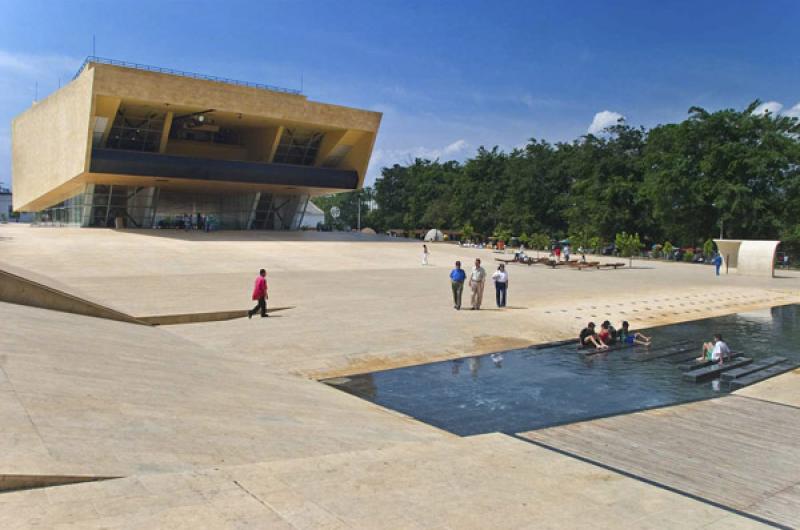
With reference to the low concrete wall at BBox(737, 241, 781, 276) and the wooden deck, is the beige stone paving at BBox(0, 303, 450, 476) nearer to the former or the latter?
the wooden deck

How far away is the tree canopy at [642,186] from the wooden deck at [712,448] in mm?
43358

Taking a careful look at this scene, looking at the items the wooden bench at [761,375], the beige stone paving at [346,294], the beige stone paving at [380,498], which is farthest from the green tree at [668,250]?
the beige stone paving at [380,498]

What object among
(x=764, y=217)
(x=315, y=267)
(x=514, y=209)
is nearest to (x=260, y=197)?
(x=315, y=267)

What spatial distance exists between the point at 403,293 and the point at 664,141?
43.8m

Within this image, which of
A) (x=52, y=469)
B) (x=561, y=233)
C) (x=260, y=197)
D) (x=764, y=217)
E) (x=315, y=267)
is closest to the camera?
(x=52, y=469)

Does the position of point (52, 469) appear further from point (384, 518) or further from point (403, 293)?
point (403, 293)

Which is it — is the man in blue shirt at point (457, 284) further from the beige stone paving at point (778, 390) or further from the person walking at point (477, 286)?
the beige stone paving at point (778, 390)

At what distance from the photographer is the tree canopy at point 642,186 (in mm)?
47594

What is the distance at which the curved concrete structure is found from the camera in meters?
34.9

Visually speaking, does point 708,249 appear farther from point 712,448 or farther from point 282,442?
point 282,442

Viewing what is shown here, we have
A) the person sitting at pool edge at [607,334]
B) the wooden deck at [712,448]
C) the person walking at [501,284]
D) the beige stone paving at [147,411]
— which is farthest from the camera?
the person walking at [501,284]

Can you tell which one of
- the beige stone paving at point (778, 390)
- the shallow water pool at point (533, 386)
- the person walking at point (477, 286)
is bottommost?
the shallow water pool at point (533, 386)

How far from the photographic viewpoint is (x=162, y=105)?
4122 cm

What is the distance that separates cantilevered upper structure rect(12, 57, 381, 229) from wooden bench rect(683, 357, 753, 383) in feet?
122
